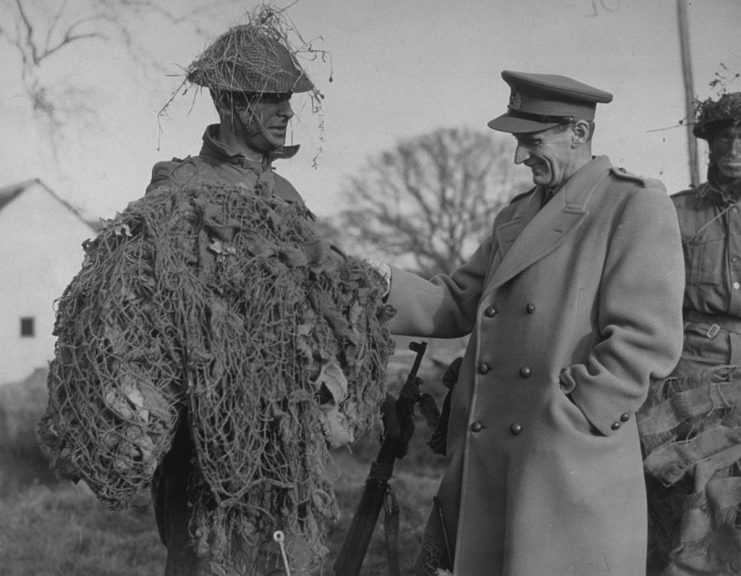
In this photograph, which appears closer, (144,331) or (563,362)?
(144,331)

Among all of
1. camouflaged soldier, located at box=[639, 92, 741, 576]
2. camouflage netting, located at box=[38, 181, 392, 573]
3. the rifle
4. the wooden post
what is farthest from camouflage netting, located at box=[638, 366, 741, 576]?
the wooden post

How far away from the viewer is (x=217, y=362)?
11.1ft

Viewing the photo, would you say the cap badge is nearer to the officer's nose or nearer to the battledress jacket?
the officer's nose

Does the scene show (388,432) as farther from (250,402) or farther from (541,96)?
(541,96)

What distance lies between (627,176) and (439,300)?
42.6 inches

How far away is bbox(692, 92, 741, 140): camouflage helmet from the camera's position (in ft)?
17.5

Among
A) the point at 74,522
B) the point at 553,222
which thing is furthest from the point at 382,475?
the point at 74,522

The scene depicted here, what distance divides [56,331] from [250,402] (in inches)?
29.2

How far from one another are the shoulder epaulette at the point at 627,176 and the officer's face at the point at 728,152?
1382mm

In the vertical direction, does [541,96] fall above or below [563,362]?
above

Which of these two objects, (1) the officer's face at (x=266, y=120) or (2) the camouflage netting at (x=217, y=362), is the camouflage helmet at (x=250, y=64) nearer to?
(1) the officer's face at (x=266, y=120)

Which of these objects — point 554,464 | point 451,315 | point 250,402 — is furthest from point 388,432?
point 250,402

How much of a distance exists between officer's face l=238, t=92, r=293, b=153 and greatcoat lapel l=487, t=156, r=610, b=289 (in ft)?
3.88

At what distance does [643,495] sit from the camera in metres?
4.15
